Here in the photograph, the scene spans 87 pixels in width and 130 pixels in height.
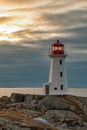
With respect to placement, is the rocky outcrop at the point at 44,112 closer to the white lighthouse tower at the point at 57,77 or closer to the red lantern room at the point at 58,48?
the white lighthouse tower at the point at 57,77

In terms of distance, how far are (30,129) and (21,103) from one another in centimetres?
1657

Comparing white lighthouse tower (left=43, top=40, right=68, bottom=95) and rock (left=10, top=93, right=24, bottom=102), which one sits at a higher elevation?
white lighthouse tower (left=43, top=40, right=68, bottom=95)

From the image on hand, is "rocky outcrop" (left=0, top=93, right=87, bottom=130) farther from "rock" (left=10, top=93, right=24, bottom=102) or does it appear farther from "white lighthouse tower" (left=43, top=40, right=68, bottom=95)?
"white lighthouse tower" (left=43, top=40, right=68, bottom=95)

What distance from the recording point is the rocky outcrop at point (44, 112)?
4213 centimetres

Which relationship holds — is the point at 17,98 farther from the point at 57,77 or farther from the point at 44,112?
the point at 44,112

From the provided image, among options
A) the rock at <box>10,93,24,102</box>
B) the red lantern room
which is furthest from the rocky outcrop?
the red lantern room

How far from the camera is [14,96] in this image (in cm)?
5888

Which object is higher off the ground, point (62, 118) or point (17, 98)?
point (17, 98)

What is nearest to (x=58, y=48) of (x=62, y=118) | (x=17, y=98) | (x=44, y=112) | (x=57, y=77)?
(x=57, y=77)

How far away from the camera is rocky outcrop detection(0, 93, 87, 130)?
4213 cm

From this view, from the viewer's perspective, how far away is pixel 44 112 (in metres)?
51.7

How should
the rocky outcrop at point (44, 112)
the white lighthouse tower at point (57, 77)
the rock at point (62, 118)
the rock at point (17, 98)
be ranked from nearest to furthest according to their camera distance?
the rocky outcrop at point (44, 112) → the rock at point (62, 118) → the rock at point (17, 98) → the white lighthouse tower at point (57, 77)

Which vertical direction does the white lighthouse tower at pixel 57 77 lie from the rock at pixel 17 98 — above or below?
above

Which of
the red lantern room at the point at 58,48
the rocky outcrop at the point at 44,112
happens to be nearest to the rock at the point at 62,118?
the rocky outcrop at the point at 44,112
